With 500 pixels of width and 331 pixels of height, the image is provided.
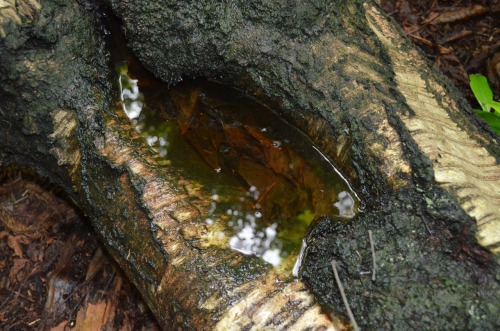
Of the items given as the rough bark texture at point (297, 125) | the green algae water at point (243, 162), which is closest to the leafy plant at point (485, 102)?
the rough bark texture at point (297, 125)

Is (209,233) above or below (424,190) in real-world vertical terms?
below

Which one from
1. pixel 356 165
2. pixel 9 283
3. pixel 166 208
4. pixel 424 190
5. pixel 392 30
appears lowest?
pixel 9 283

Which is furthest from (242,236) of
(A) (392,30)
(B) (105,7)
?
(B) (105,7)

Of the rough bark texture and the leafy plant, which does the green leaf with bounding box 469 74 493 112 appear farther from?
the rough bark texture

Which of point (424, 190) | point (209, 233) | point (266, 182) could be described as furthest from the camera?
point (266, 182)

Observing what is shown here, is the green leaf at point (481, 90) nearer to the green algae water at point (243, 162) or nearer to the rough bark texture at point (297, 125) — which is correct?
the rough bark texture at point (297, 125)

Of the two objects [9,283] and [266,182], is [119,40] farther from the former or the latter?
[9,283]

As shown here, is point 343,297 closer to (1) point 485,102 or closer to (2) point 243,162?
(2) point 243,162
